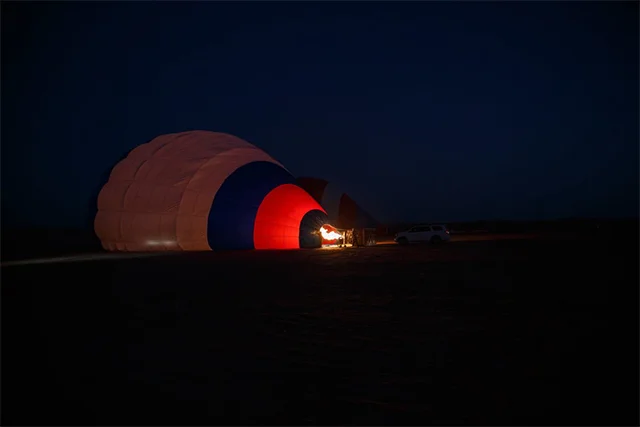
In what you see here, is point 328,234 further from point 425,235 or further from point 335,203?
point 425,235

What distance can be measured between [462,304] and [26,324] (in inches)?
290

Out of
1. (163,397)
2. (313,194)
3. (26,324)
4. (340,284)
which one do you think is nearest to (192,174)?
(313,194)

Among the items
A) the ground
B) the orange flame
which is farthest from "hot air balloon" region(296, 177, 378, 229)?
the ground

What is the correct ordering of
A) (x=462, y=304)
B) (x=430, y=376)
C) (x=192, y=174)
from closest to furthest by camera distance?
(x=430, y=376), (x=462, y=304), (x=192, y=174)

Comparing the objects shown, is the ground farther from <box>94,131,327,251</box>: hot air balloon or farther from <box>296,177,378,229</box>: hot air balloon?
<box>296,177,378,229</box>: hot air balloon

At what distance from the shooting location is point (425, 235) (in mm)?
34125

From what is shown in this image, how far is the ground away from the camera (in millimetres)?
4414

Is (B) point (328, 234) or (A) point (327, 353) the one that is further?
(B) point (328, 234)

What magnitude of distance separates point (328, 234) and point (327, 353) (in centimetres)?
2226

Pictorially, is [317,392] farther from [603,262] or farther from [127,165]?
[127,165]

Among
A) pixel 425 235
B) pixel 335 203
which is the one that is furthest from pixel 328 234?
pixel 425 235

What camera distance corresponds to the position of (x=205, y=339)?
6867mm

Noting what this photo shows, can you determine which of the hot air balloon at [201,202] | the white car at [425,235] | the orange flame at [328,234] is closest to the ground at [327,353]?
the hot air balloon at [201,202]

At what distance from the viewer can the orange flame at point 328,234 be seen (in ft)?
91.2
